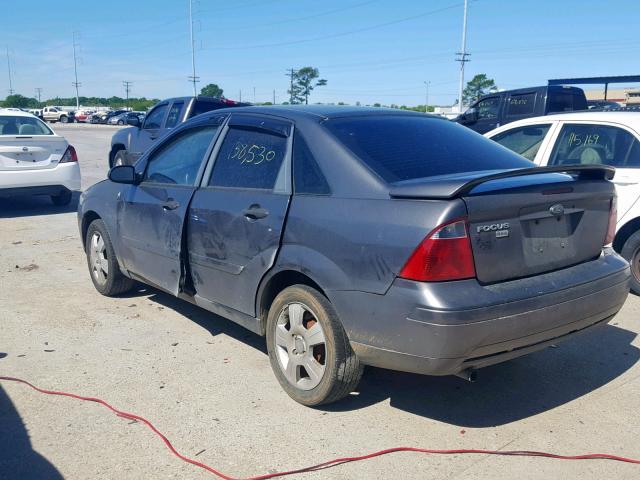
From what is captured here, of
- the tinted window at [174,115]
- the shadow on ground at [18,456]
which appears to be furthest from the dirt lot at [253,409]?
the tinted window at [174,115]

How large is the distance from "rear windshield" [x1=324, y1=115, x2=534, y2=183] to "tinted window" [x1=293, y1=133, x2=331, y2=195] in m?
0.21

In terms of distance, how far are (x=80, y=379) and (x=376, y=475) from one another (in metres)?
2.16

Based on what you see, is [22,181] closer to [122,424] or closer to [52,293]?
[52,293]

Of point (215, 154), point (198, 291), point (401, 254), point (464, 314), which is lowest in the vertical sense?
point (198, 291)

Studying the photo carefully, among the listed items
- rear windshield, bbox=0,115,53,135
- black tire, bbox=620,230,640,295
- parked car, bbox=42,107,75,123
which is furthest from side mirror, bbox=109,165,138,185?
parked car, bbox=42,107,75,123

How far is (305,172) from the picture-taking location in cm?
382

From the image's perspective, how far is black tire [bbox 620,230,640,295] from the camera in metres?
5.84

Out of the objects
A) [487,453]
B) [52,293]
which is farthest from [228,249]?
[52,293]

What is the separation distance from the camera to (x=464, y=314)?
121 inches

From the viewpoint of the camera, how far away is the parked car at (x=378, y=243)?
3.13 meters

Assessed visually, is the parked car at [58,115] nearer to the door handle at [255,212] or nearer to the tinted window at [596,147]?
the tinted window at [596,147]

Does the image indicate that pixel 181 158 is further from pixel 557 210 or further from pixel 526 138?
pixel 526 138

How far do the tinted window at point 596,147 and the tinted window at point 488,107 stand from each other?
7276 mm

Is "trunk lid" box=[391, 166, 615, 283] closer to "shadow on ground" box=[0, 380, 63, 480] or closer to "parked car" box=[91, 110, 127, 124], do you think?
"shadow on ground" box=[0, 380, 63, 480]
